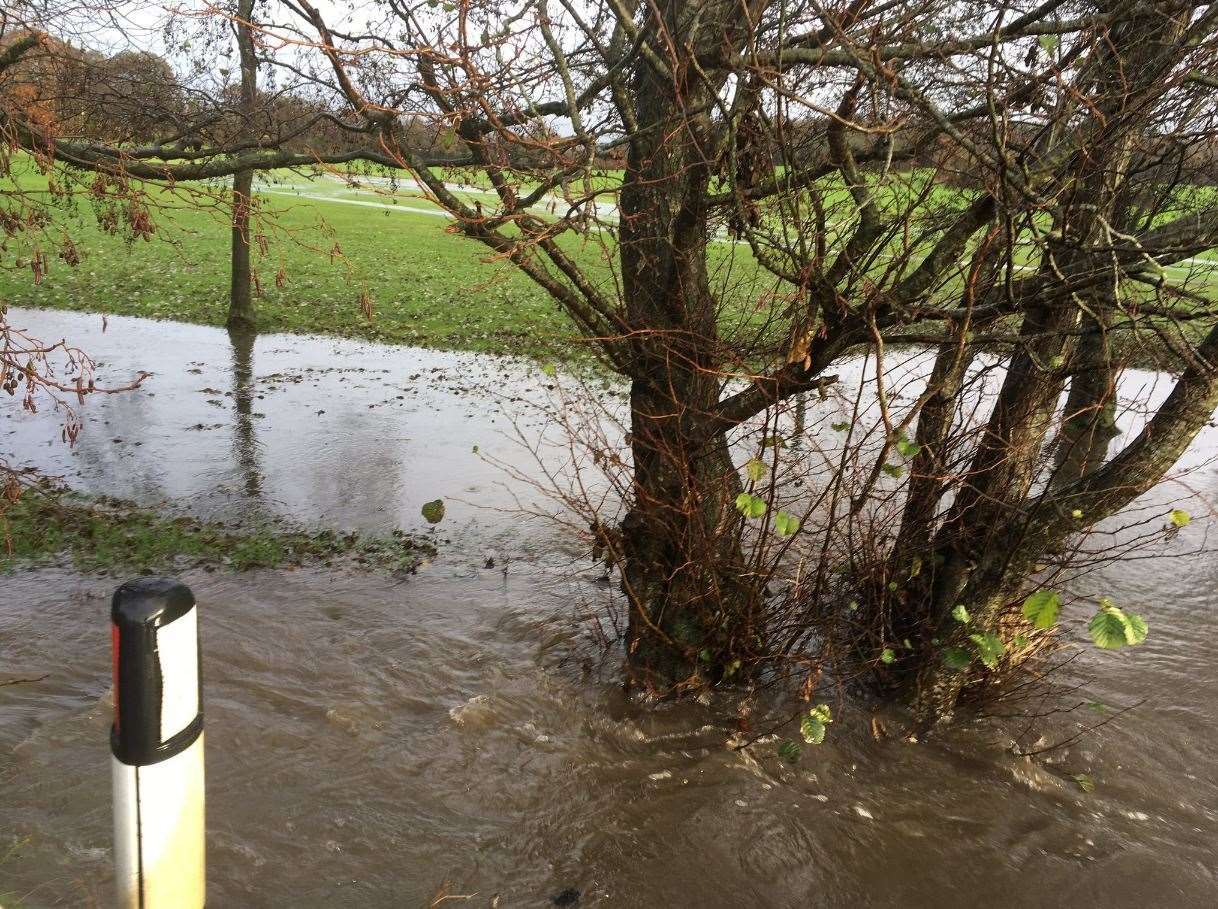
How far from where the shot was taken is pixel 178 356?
12.7 m

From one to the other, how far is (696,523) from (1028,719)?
7.78 feet

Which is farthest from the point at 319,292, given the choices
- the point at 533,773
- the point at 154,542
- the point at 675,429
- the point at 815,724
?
the point at 815,724

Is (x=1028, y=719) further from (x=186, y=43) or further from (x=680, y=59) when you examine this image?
(x=186, y=43)

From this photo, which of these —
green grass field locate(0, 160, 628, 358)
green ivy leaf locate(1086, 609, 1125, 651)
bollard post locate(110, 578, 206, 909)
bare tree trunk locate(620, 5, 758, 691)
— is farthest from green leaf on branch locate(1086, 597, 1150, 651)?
green grass field locate(0, 160, 628, 358)

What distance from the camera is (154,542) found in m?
6.70

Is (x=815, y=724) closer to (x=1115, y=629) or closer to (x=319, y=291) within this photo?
(x=1115, y=629)

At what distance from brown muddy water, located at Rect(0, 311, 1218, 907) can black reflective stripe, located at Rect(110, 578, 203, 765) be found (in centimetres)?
191

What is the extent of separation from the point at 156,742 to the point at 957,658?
375 centimetres

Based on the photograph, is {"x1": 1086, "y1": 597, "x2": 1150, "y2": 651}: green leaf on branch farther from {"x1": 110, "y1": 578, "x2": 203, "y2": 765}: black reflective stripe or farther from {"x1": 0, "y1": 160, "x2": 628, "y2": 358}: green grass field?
{"x1": 0, "y1": 160, "x2": 628, "y2": 358}: green grass field

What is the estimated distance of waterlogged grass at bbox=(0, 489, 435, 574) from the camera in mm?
6441

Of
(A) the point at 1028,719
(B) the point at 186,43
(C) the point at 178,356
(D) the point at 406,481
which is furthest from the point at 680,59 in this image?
(C) the point at 178,356

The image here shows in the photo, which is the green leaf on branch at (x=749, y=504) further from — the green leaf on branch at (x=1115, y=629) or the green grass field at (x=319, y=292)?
the green grass field at (x=319, y=292)

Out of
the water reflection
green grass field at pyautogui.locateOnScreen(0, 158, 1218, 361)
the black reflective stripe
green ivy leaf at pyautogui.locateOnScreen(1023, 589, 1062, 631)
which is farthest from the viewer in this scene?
green grass field at pyautogui.locateOnScreen(0, 158, 1218, 361)

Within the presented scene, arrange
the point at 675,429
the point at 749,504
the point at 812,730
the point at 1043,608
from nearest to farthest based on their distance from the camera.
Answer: the point at 1043,608, the point at 749,504, the point at 812,730, the point at 675,429
